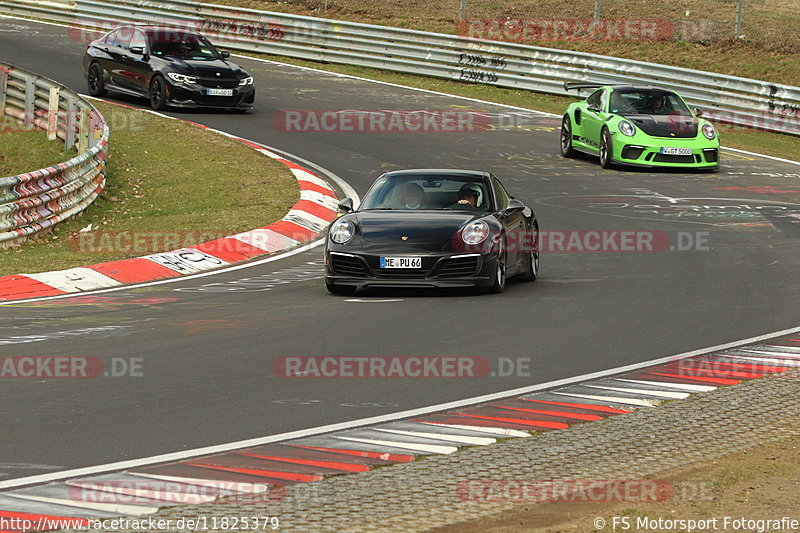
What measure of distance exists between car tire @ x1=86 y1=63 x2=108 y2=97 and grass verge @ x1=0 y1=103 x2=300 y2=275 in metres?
2.28

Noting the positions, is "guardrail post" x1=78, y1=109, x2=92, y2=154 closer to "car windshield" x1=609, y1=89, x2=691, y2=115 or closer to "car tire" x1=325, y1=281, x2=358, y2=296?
"car windshield" x1=609, y1=89, x2=691, y2=115

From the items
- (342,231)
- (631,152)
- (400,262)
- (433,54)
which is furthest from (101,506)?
(433,54)

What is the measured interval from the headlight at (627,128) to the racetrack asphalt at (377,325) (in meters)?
1.12

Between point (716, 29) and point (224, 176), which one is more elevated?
point (716, 29)

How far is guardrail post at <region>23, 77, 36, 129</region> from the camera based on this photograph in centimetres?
2384

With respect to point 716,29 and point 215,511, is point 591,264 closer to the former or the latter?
point 215,511

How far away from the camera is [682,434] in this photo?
767 centimetres

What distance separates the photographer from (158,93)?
26922 mm

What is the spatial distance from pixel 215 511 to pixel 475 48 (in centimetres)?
2724

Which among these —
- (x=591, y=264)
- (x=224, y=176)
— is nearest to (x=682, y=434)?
(x=591, y=264)
